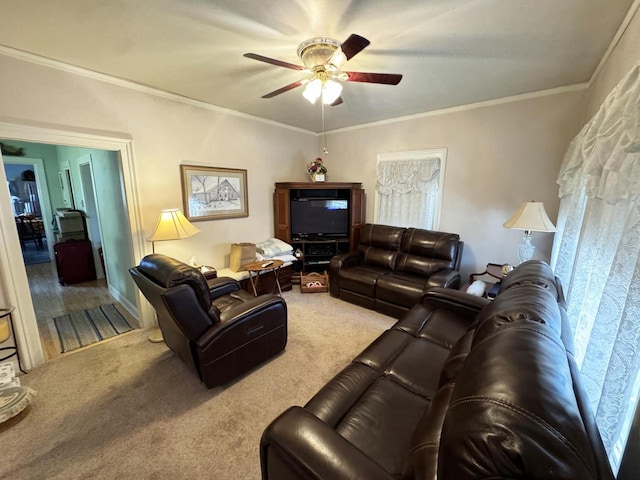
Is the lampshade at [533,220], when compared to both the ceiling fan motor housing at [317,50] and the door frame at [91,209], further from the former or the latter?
the door frame at [91,209]

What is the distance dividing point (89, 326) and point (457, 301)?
388 cm

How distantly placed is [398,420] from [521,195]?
3.01 metres

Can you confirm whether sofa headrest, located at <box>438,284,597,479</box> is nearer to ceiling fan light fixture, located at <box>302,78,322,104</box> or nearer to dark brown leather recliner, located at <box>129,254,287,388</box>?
dark brown leather recliner, located at <box>129,254,287,388</box>

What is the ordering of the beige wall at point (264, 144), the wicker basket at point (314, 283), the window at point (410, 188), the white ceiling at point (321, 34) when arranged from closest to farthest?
the white ceiling at point (321, 34) → the beige wall at point (264, 144) → the window at point (410, 188) → the wicker basket at point (314, 283)

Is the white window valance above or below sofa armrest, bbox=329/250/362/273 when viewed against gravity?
above

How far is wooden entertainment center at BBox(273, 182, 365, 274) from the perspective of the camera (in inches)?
158

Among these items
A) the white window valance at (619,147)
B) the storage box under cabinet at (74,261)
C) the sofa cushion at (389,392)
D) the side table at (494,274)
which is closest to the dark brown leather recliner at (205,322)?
the sofa cushion at (389,392)

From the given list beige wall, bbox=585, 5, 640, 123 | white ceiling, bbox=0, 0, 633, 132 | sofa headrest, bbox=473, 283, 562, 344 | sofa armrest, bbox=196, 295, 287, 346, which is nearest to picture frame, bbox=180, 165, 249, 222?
white ceiling, bbox=0, 0, 633, 132

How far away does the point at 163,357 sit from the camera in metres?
2.42

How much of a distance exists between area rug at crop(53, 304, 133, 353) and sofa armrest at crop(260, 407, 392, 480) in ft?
8.77

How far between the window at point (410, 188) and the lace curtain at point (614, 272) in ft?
6.31

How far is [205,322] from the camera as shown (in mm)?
1860

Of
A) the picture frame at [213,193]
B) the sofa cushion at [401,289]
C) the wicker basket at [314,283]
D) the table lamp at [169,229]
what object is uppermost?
the picture frame at [213,193]

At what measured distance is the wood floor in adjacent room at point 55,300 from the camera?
268cm
